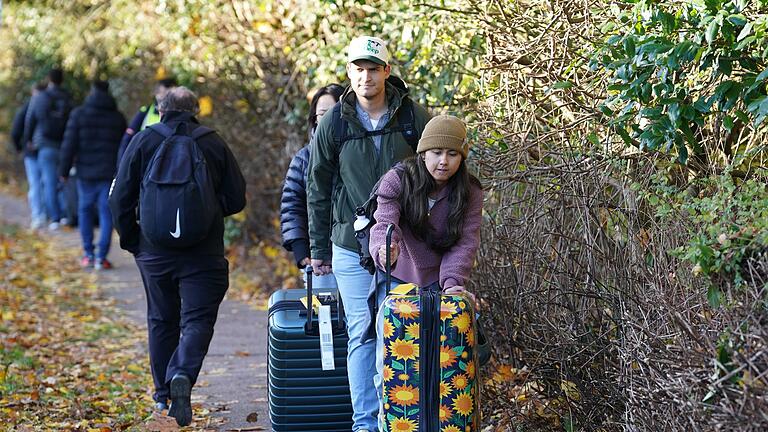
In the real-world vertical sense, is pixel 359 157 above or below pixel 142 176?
above

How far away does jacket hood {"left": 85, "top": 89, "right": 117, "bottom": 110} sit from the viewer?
41.0 feet

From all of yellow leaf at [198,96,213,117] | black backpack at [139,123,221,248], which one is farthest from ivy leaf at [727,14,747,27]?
yellow leaf at [198,96,213,117]

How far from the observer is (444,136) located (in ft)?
15.7

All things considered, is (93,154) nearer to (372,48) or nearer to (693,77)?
(372,48)

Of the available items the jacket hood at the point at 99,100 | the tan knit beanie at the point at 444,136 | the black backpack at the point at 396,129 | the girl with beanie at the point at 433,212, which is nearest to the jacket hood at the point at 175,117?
the black backpack at the point at 396,129

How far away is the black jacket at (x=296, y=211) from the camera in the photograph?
6.12m

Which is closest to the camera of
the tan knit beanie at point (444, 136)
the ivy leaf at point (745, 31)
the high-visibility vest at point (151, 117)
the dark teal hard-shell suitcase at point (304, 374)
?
the ivy leaf at point (745, 31)

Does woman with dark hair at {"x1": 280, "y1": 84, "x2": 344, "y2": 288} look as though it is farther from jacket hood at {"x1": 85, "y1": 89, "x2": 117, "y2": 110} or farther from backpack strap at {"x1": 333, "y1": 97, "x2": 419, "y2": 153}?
jacket hood at {"x1": 85, "y1": 89, "x2": 117, "y2": 110}

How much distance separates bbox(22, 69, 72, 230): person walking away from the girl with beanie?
1100cm

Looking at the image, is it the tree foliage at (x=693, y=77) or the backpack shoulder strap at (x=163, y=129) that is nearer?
the tree foliage at (x=693, y=77)

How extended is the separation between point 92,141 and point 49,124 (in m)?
3.12

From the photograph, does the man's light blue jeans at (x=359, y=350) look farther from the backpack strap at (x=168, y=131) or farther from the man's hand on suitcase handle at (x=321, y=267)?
the backpack strap at (x=168, y=131)

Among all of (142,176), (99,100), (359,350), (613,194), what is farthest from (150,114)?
(613,194)

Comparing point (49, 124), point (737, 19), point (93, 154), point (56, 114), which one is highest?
point (737, 19)
